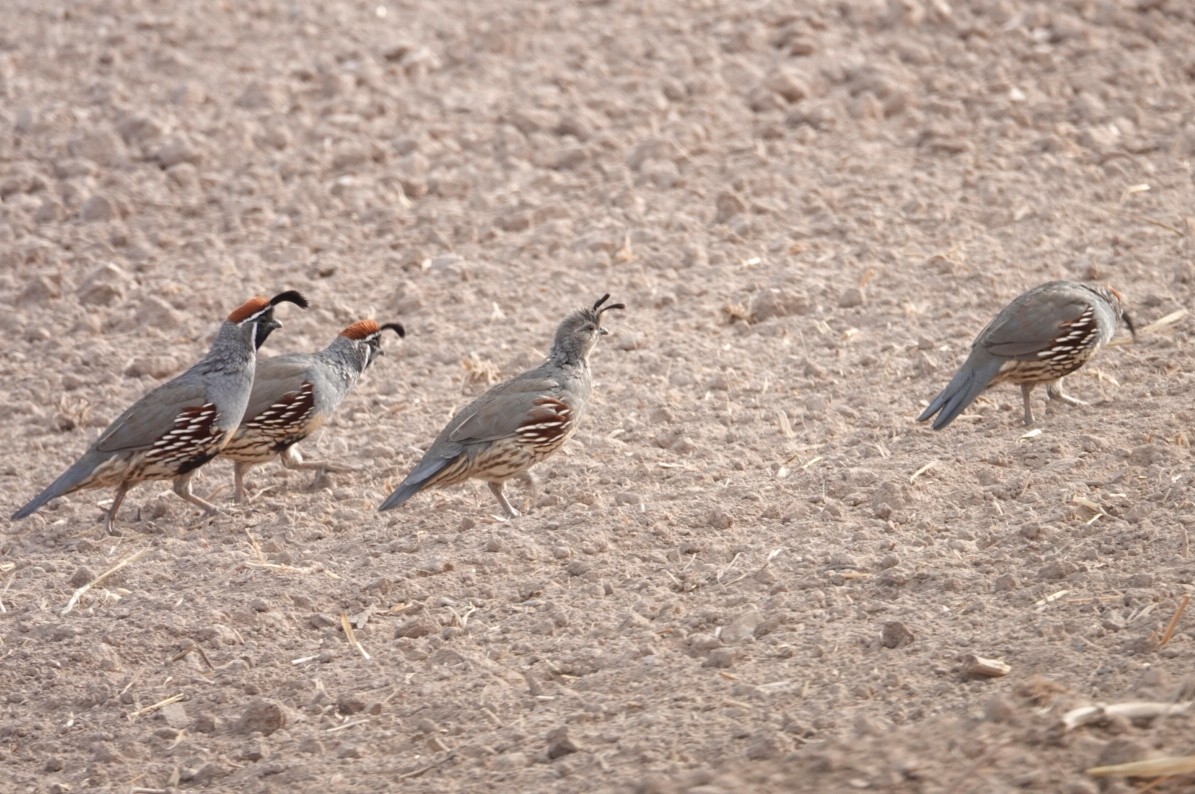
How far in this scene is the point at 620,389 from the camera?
7340 mm

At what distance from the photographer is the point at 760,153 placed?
9266mm

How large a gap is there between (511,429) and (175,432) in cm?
143

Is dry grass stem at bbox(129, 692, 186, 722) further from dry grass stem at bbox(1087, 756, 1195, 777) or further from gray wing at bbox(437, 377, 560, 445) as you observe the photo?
dry grass stem at bbox(1087, 756, 1195, 777)

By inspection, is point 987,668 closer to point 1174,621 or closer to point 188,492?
point 1174,621

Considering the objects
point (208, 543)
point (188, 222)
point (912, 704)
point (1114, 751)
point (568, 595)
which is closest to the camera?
point (1114, 751)

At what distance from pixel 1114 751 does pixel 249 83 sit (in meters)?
7.70

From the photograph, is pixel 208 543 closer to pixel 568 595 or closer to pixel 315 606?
pixel 315 606

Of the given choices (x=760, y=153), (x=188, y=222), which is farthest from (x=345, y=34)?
(x=760, y=153)

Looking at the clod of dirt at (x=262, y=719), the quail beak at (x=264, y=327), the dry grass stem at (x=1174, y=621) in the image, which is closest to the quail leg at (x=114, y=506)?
the quail beak at (x=264, y=327)

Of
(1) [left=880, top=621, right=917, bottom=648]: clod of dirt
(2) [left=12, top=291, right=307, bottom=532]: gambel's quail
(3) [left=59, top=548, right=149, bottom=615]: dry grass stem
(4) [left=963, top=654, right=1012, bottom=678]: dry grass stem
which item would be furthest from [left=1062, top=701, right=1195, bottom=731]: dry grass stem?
(2) [left=12, top=291, right=307, bottom=532]: gambel's quail

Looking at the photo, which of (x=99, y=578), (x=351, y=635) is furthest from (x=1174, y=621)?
(x=99, y=578)

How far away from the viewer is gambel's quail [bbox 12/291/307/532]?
21.1 ft

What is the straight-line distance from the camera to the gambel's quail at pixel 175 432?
21.1 feet

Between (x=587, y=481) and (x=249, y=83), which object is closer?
(x=587, y=481)
